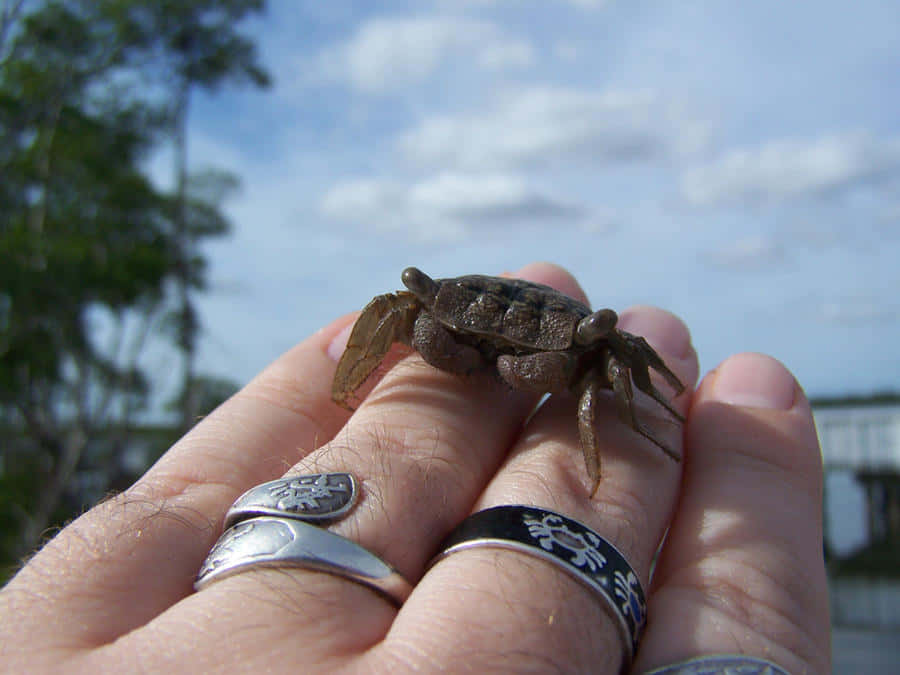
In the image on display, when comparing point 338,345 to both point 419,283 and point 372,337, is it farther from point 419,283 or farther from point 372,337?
point 419,283

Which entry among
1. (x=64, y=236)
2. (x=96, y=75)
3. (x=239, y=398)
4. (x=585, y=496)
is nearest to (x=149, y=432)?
(x=64, y=236)

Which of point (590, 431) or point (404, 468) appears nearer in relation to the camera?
point (404, 468)

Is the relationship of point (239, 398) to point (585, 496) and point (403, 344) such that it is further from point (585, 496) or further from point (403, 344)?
point (585, 496)

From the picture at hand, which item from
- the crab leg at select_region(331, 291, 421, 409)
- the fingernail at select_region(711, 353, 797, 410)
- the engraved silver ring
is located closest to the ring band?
the engraved silver ring

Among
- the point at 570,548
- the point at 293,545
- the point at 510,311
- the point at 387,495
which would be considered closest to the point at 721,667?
Answer: the point at 570,548

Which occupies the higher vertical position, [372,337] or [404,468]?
Answer: [372,337]

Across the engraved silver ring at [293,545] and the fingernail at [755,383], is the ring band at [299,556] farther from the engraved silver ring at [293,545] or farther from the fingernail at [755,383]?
the fingernail at [755,383]
